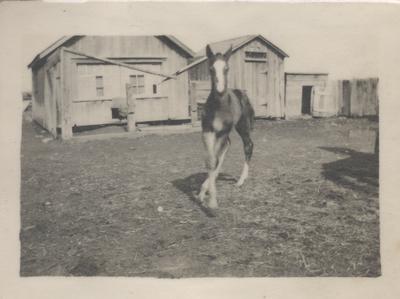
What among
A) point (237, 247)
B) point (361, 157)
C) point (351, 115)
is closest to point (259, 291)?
point (237, 247)

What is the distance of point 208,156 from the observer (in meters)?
2.09

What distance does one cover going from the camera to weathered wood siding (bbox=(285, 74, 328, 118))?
220 cm

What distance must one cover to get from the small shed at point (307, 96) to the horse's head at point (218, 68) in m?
0.47

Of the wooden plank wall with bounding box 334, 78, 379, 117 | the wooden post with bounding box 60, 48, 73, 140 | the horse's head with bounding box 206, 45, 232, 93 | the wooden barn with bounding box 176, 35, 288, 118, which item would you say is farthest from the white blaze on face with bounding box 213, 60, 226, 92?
the wooden post with bounding box 60, 48, 73, 140

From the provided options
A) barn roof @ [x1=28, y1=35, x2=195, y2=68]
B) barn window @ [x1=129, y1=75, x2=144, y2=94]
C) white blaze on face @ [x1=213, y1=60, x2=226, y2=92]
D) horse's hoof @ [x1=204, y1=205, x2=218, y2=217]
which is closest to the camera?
white blaze on face @ [x1=213, y1=60, x2=226, y2=92]

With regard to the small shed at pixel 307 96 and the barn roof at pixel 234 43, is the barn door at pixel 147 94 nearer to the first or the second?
the barn roof at pixel 234 43

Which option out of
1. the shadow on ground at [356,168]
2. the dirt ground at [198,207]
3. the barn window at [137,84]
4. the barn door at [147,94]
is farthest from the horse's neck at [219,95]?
the shadow on ground at [356,168]

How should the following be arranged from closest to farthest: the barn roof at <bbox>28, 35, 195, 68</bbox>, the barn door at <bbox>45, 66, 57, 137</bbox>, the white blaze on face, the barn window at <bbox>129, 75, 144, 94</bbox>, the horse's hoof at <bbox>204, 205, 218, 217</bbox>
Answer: the white blaze on face < the horse's hoof at <bbox>204, 205, 218, 217</bbox> < the barn roof at <bbox>28, 35, 195, 68</bbox> < the barn door at <bbox>45, 66, 57, 137</bbox> < the barn window at <bbox>129, 75, 144, 94</bbox>

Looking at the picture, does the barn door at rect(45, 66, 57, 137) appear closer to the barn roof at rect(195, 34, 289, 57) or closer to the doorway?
the barn roof at rect(195, 34, 289, 57)

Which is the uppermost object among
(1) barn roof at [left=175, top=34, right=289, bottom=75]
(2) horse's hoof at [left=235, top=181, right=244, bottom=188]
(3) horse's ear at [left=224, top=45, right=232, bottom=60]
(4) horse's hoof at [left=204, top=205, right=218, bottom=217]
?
(1) barn roof at [left=175, top=34, right=289, bottom=75]

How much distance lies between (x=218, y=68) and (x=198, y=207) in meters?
0.72

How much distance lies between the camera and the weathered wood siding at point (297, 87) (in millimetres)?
2197

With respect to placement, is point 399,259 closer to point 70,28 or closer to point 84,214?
point 84,214

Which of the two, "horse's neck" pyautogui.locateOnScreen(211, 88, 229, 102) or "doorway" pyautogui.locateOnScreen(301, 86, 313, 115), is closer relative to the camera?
"horse's neck" pyautogui.locateOnScreen(211, 88, 229, 102)
